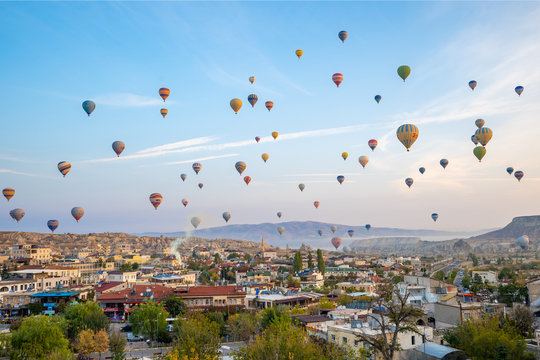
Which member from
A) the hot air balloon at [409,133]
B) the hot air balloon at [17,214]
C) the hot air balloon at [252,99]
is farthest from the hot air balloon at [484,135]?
the hot air balloon at [17,214]

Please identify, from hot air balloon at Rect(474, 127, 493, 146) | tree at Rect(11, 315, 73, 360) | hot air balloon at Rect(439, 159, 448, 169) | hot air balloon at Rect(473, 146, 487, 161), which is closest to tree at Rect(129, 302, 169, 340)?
tree at Rect(11, 315, 73, 360)

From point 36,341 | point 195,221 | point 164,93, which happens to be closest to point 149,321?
point 36,341

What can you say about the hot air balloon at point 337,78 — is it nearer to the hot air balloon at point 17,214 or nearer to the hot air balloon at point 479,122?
the hot air balloon at point 479,122

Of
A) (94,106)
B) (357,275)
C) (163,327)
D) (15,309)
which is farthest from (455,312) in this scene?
(357,275)

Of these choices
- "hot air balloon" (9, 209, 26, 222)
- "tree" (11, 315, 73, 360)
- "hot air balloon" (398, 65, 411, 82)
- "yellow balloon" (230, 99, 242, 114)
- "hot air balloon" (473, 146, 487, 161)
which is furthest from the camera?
"hot air balloon" (9, 209, 26, 222)

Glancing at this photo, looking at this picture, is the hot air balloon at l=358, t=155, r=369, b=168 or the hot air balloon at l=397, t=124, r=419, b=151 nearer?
the hot air balloon at l=397, t=124, r=419, b=151

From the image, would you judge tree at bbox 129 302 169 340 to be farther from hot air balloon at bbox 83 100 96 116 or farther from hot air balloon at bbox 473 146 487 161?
hot air balloon at bbox 473 146 487 161
